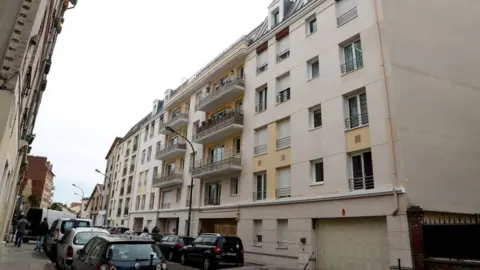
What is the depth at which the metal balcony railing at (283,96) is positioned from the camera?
20.2 m

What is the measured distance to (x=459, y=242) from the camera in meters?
10.9

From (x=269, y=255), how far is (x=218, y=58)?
1772 centimetres

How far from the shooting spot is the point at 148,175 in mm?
39125

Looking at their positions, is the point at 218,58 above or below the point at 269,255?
above

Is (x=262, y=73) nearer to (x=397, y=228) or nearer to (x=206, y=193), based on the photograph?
(x=206, y=193)

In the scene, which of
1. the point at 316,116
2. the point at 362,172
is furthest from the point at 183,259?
the point at 316,116

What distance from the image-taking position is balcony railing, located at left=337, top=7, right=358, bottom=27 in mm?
16656

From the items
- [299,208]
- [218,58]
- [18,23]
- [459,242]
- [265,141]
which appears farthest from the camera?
[218,58]

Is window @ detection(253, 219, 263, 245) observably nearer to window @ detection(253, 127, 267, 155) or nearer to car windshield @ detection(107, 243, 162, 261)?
window @ detection(253, 127, 267, 155)

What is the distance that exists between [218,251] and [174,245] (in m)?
5.01

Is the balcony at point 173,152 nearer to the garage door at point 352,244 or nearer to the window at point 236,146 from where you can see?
the window at point 236,146

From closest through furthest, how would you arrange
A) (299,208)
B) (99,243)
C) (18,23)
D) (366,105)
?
(18,23)
(99,243)
(366,105)
(299,208)

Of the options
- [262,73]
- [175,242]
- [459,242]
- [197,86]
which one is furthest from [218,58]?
[459,242]

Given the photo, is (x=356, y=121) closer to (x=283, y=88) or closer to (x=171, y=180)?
(x=283, y=88)
